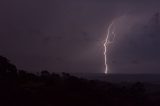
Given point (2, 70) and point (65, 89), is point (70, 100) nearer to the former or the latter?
point (65, 89)

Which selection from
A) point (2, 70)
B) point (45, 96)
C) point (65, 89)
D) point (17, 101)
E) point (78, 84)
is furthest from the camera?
point (2, 70)

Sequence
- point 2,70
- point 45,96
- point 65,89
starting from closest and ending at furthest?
point 45,96, point 65,89, point 2,70

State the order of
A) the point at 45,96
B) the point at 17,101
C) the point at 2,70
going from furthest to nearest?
the point at 2,70
the point at 45,96
the point at 17,101

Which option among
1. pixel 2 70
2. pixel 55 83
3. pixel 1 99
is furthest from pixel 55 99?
pixel 2 70

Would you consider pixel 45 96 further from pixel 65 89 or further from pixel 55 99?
pixel 65 89

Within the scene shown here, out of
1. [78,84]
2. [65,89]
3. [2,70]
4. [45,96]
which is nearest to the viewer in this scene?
[45,96]

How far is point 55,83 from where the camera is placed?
63.3 meters

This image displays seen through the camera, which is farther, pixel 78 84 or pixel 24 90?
pixel 78 84

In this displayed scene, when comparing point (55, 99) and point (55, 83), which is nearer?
point (55, 99)

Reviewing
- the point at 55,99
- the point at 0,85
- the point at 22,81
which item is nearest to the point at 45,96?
the point at 55,99

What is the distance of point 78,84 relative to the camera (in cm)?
6344

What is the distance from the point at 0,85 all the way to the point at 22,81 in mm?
7357

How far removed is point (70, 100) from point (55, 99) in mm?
1570

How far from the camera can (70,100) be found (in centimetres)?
5384
